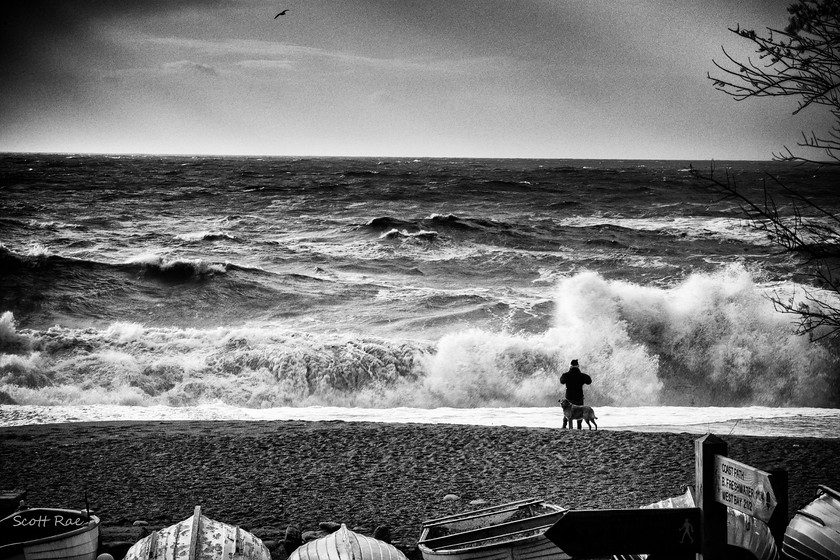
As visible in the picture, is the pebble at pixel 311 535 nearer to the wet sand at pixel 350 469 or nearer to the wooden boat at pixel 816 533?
the wet sand at pixel 350 469

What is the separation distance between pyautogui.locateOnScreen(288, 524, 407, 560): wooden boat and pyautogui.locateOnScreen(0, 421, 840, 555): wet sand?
4.95 feet

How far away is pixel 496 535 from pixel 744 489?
218 cm

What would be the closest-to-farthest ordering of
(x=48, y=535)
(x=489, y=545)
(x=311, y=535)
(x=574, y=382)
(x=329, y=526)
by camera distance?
1. (x=489, y=545)
2. (x=48, y=535)
3. (x=311, y=535)
4. (x=329, y=526)
5. (x=574, y=382)

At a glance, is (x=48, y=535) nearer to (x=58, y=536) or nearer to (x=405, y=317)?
(x=58, y=536)

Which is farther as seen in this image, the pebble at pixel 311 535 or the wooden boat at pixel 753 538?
the pebble at pixel 311 535

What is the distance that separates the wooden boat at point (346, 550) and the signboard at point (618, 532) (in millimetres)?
2349

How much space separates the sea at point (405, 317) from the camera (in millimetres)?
15430

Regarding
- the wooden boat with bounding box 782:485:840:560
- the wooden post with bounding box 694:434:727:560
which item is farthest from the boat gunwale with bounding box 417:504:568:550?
the wooden post with bounding box 694:434:727:560

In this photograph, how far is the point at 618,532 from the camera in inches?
120

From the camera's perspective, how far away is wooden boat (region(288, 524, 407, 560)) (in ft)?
16.3

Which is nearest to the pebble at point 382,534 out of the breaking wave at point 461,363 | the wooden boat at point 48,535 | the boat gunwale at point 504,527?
the boat gunwale at point 504,527

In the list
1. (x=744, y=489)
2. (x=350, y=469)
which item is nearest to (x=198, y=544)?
(x=744, y=489)
